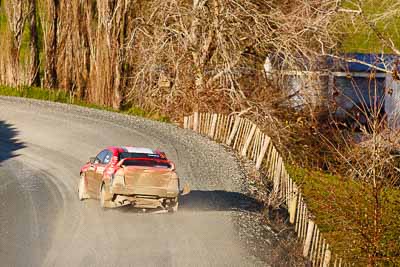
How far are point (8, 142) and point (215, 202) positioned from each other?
33.2ft

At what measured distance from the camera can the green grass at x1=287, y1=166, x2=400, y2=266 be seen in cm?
1816

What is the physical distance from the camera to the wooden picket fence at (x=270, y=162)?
17041mm

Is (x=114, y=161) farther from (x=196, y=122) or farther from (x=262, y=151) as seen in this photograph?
(x=196, y=122)

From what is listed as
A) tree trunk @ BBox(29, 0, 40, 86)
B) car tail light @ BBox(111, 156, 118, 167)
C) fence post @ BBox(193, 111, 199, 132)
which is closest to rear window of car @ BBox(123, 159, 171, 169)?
car tail light @ BBox(111, 156, 118, 167)

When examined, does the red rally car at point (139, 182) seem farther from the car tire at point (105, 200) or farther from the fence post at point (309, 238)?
the fence post at point (309, 238)

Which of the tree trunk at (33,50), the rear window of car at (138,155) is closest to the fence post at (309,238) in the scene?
the rear window of car at (138,155)

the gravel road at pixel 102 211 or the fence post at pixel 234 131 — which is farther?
the fence post at pixel 234 131

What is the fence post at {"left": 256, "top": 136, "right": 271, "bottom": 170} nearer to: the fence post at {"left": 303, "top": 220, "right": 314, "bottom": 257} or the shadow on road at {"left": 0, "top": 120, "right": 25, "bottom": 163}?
the shadow on road at {"left": 0, "top": 120, "right": 25, "bottom": 163}

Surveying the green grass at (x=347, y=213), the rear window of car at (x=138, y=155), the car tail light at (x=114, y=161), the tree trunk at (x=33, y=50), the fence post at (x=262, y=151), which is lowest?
the green grass at (x=347, y=213)

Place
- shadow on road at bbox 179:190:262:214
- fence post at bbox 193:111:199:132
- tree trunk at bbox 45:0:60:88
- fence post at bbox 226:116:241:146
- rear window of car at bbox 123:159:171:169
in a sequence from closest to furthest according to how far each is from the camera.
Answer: rear window of car at bbox 123:159:171:169 < shadow on road at bbox 179:190:262:214 < fence post at bbox 226:116:241:146 < fence post at bbox 193:111:199:132 < tree trunk at bbox 45:0:60:88

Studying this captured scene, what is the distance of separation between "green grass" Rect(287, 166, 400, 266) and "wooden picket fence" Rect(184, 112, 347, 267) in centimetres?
56

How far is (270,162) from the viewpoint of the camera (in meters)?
25.6

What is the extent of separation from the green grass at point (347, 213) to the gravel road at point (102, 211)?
209 cm

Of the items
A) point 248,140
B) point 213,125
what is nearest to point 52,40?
point 213,125
